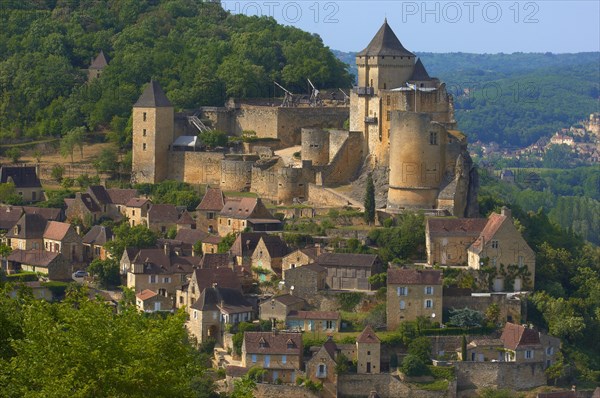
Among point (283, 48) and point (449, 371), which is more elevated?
point (283, 48)

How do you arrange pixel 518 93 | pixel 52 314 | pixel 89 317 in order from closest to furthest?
pixel 89 317
pixel 52 314
pixel 518 93

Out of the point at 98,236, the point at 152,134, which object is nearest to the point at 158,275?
the point at 98,236

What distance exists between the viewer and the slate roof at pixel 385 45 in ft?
192

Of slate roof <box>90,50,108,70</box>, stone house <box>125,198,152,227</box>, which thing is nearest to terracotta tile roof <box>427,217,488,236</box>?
stone house <box>125,198,152,227</box>

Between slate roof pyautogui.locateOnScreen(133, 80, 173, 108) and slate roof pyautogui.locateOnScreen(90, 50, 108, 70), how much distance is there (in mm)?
12847

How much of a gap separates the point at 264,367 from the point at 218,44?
31418 mm

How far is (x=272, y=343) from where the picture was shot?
47344mm

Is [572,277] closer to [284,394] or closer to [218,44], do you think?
[284,394]

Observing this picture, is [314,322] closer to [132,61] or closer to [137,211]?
[137,211]

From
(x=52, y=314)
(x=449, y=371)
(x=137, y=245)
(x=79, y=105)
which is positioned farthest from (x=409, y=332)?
(x=79, y=105)

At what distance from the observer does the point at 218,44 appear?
7556 centimetres

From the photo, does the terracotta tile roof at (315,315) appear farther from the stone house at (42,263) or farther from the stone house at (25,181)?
the stone house at (25,181)

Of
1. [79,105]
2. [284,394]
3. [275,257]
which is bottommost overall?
[284,394]

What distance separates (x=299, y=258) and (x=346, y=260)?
1.91 meters
